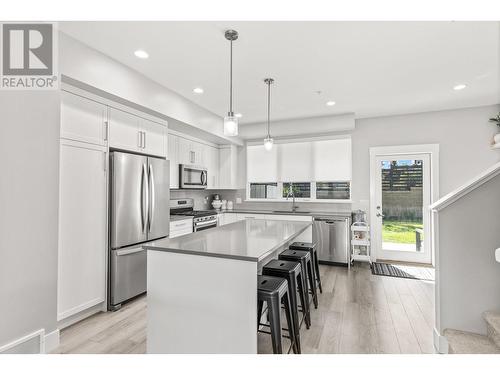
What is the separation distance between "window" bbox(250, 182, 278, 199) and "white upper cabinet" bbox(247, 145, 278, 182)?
0.13 m

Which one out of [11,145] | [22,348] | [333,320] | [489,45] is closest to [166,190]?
[11,145]

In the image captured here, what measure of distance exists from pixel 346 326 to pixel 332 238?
2177 millimetres

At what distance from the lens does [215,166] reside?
5.57 m

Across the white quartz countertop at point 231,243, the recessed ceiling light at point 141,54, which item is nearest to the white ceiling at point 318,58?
the recessed ceiling light at point 141,54

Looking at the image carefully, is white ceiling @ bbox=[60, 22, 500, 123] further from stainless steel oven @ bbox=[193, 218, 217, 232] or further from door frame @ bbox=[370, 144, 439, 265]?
stainless steel oven @ bbox=[193, 218, 217, 232]

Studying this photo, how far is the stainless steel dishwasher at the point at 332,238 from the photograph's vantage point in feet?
14.7

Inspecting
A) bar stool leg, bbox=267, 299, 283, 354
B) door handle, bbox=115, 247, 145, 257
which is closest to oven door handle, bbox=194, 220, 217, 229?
door handle, bbox=115, 247, 145, 257

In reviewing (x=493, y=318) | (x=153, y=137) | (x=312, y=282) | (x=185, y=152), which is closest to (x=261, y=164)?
(x=185, y=152)

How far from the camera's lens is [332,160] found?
5117 mm

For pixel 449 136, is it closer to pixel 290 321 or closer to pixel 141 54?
pixel 290 321

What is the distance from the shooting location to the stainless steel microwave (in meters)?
4.34

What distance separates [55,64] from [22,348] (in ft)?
7.44

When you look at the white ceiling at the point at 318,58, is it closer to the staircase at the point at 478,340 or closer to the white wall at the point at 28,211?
the white wall at the point at 28,211
